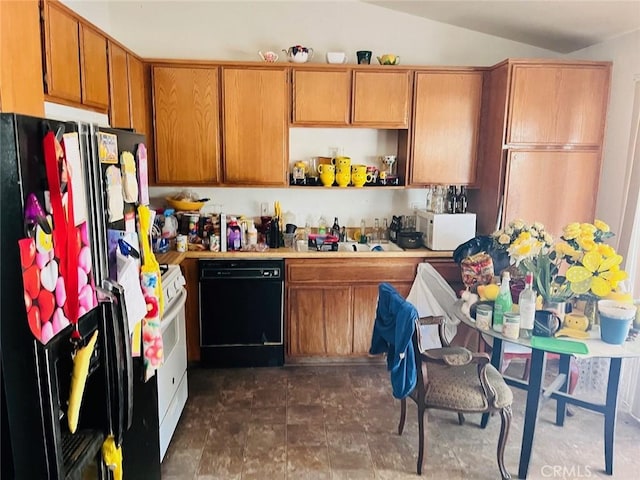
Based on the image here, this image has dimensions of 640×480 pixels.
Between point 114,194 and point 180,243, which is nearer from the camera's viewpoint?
point 114,194

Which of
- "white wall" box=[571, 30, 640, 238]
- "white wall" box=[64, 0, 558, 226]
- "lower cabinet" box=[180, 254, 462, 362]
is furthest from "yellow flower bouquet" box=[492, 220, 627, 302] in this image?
"white wall" box=[64, 0, 558, 226]

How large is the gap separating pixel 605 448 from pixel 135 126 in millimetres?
3336

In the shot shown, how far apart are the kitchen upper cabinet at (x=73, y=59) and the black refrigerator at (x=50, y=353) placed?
0.78m

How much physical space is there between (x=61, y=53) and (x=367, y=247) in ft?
8.06

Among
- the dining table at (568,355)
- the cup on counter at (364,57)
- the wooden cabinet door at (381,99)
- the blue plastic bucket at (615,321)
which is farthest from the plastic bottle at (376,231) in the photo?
the blue plastic bucket at (615,321)

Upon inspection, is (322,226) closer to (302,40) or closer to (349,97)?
(349,97)

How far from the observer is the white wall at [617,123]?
3031 millimetres

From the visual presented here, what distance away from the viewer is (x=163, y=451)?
240cm

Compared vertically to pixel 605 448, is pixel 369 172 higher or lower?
higher

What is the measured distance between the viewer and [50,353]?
108cm

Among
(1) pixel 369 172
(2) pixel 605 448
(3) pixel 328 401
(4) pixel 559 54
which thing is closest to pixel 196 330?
(3) pixel 328 401

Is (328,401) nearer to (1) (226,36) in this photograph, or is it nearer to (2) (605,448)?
(2) (605,448)

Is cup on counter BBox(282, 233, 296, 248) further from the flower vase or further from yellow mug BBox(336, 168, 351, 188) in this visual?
the flower vase

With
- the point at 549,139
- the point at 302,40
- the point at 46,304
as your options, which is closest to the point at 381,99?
the point at 302,40
